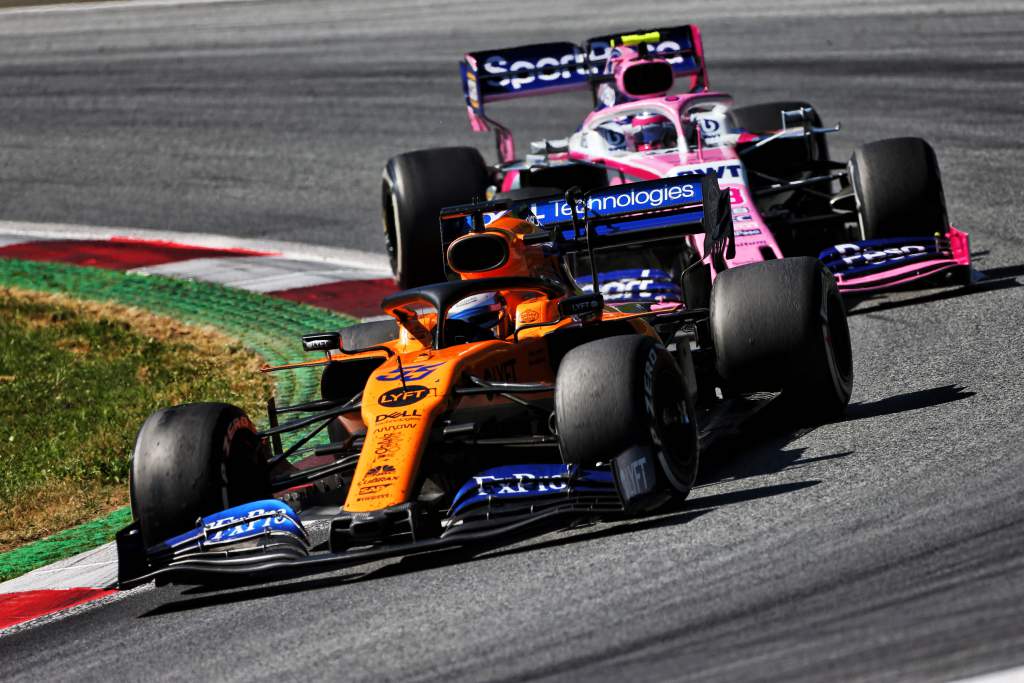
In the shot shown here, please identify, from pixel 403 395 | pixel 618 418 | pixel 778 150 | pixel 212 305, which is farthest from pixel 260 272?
pixel 618 418

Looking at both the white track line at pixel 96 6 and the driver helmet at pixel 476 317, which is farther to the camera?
Result: the white track line at pixel 96 6

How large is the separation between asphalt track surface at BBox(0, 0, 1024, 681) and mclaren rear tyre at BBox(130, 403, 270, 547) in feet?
1.18

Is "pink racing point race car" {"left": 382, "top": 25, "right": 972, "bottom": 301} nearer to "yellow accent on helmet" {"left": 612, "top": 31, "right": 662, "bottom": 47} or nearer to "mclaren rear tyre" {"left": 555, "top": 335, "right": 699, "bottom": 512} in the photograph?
"yellow accent on helmet" {"left": 612, "top": 31, "right": 662, "bottom": 47}

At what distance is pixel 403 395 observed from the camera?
743 cm

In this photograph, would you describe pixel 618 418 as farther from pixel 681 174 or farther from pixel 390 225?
pixel 390 225

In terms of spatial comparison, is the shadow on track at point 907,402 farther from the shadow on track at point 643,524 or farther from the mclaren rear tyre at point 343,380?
the mclaren rear tyre at point 343,380

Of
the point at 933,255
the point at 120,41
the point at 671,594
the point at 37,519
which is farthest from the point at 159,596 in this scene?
the point at 120,41

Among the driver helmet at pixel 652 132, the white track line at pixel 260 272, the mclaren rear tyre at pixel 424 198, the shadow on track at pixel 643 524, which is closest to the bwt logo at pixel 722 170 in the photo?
the driver helmet at pixel 652 132

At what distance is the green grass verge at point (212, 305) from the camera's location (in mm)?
12453

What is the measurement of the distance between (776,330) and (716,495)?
1191 mm

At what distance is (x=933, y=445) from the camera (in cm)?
768

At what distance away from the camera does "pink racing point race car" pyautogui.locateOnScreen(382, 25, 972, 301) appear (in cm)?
1157

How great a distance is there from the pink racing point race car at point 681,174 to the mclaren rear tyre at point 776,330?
A: 1.77 metres

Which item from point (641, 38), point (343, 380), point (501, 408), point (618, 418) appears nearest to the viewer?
point (618, 418)
